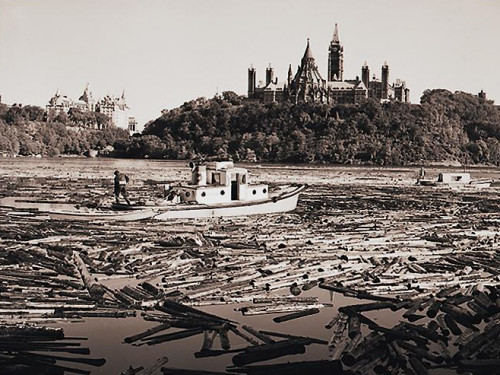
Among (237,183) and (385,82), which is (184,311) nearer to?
(237,183)

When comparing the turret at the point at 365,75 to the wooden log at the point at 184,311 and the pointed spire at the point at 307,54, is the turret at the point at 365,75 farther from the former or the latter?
the wooden log at the point at 184,311

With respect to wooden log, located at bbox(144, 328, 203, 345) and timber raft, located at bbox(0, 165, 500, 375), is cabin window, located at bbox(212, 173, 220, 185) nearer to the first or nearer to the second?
timber raft, located at bbox(0, 165, 500, 375)

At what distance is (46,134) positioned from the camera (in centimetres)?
5722

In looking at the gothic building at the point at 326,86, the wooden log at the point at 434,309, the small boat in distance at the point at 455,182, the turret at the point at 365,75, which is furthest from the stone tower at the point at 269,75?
the wooden log at the point at 434,309

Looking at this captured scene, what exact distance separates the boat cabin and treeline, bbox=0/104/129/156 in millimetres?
40884

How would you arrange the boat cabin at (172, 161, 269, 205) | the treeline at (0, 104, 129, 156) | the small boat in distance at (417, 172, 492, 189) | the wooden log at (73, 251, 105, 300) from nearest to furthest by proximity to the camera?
the wooden log at (73, 251, 105, 300) < the boat cabin at (172, 161, 269, 205) < the small boat in distance at (417, 172, 492, 189) < the treeline at (0, 104, 129, 156)

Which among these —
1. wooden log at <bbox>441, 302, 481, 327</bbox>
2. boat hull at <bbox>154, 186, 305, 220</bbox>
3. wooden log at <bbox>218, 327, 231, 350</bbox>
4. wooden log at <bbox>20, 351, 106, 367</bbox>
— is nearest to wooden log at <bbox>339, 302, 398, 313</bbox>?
wooden log at <bbox>441, 302, 481, 327</bbox>

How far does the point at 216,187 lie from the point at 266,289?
6.70m

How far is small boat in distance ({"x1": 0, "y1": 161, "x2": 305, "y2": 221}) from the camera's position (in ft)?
39.1

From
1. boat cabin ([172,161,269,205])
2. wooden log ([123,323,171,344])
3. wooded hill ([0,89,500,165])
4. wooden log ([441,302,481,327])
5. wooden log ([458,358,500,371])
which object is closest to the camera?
wooden log ([458,358,500,371])

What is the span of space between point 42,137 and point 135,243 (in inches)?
1967

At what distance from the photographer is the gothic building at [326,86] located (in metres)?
76.0

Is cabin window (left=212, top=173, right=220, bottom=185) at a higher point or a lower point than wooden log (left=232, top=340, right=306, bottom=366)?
Answer: higher

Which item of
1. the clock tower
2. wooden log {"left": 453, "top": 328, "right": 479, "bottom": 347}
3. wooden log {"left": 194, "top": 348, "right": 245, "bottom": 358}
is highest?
the clock tower
